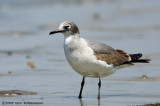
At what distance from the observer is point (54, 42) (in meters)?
13.9

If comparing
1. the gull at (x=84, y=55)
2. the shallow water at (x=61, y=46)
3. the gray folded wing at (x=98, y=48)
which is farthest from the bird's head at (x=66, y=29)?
the shallow water at (x=61, y=46)

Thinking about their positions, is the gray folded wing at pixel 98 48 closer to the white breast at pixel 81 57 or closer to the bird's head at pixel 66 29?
the white breast at pixel 81 57

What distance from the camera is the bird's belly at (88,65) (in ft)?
25.9

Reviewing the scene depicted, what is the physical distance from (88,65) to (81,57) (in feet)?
0.65

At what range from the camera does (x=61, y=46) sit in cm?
1332

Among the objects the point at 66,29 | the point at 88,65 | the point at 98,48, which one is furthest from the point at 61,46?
the point at 88,65

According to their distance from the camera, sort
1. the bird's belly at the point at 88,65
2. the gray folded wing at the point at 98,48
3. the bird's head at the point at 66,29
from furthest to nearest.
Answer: the gray folded wing at the point at 98,48
the bird's head at the point at 66,29
the bird's belly at the point at 88,65

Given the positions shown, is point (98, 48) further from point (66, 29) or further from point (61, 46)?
point (61, 46)

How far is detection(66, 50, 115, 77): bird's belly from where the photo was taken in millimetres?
7898

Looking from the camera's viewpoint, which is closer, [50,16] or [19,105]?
[19,105]

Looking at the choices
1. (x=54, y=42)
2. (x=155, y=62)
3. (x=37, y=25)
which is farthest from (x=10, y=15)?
(x=155, y=62)

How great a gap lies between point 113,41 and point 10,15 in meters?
6.99

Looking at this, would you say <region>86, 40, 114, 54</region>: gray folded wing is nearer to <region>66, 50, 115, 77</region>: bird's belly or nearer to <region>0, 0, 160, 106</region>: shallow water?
<region>66, 50, 115, 77</region>: bird's belly

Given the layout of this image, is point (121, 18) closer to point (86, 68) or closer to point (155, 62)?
point (155, 62)
